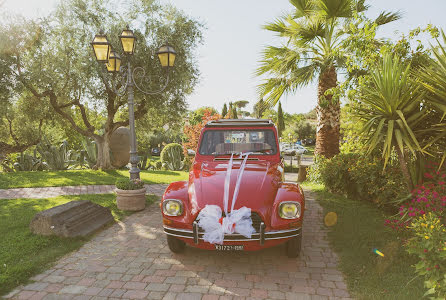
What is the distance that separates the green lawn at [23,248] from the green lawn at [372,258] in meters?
3.92

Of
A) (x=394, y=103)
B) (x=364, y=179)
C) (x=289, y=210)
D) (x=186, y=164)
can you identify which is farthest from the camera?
(x=186, y=164)

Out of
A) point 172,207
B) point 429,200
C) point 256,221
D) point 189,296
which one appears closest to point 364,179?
point 429,200

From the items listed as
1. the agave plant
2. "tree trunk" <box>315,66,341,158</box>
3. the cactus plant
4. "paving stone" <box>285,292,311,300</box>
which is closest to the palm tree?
"tree trunk" <box>315,66,341,158</box>

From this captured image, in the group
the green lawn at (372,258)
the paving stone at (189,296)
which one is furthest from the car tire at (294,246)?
the paving stone at (189,296)

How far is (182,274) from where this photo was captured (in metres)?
3.65

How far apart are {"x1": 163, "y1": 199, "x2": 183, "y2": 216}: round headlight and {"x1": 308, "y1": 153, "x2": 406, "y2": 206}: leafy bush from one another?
407cm

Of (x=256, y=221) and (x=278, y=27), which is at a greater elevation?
(x=278, y=27)

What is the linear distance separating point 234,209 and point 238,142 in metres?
1.90

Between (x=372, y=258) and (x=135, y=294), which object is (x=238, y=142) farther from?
(x=135, y=294)

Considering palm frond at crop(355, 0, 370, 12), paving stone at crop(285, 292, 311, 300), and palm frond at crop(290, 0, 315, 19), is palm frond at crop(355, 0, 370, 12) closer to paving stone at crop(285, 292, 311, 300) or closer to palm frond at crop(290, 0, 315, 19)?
palm frond at crop(290, 0, 315, 19)

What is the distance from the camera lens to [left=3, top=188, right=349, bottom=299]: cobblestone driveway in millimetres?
3212

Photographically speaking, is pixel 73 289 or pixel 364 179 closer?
pixel 73 289

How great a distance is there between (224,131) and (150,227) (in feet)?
7.60

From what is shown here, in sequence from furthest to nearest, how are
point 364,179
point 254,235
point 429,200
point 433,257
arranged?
point 364,179 → point 429,200 → point 254,235 → point 433,257
